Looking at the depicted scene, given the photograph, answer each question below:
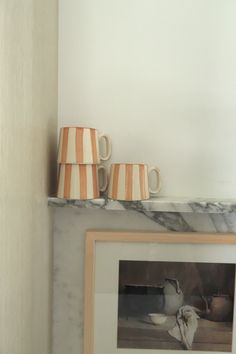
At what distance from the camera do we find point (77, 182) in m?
0.75

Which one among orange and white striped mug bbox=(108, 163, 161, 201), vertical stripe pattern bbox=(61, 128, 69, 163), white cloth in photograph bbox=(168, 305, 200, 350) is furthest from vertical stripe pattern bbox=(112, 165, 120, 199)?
white cloth in photograph bbox=(168, 305, 200, 350)

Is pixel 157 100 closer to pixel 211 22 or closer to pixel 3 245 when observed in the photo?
pixel 211 22

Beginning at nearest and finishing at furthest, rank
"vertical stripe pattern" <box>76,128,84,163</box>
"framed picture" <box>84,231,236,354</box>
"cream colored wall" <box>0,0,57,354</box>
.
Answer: "cream colored wall" <box>0,0,57,354</box>
"vertical stripe pattern" <box>76,128,84,163</box>
"framed picture" <box>84,231,236,354</box>

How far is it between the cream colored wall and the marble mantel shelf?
0.06 metres

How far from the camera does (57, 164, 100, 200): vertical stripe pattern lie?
750 millimetres

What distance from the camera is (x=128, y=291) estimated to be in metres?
0.86

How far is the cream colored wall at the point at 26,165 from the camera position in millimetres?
501

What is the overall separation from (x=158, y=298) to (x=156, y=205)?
25 centimetres

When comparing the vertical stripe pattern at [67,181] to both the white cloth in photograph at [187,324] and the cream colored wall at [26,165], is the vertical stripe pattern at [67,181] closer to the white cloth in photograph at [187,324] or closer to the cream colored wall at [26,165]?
the cream colored wall at [26,165]

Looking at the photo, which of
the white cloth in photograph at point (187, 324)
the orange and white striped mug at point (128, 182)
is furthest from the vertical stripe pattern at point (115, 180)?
the white cloth in photograph at point (187, 324)

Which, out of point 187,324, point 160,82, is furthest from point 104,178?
point 187,324

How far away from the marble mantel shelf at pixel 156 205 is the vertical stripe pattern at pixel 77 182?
0.06 ft

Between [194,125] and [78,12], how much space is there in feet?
1.20

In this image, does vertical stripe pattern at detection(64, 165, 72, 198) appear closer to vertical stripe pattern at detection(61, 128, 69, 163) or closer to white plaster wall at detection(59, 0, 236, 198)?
vertical stripe pattern at detection(61, 128, 69, 163)
